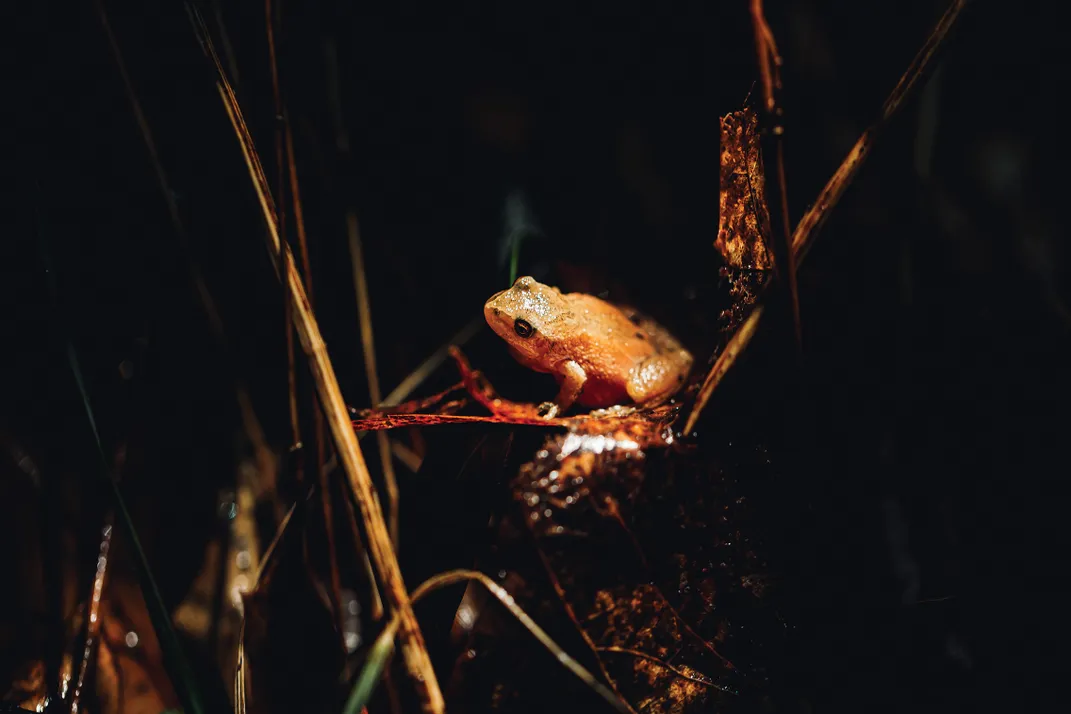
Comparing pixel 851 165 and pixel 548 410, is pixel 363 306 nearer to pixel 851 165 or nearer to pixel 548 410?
pixel 548 410

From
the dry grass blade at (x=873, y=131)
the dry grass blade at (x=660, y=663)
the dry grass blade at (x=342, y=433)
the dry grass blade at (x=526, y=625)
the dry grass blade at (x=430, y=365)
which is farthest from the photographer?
the dry grass blade at (x=430, y=365)

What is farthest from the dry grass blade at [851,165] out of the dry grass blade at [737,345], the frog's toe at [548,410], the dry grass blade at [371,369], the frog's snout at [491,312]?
the dry grass blade at [371,369]

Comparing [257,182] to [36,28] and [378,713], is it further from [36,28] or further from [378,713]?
[378,713]

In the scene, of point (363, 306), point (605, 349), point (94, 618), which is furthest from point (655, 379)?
point (94, 618)

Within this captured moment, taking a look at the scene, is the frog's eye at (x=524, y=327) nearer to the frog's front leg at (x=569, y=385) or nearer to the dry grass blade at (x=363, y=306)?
the frog's front leg at (x=569, y=385)

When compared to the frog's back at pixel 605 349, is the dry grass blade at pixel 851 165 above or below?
above

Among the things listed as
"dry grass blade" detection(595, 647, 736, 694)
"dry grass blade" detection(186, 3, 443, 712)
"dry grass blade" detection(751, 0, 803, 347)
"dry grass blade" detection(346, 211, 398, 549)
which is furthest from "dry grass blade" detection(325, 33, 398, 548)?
"dry grass blade" detection(751, 0, 803, 347)
